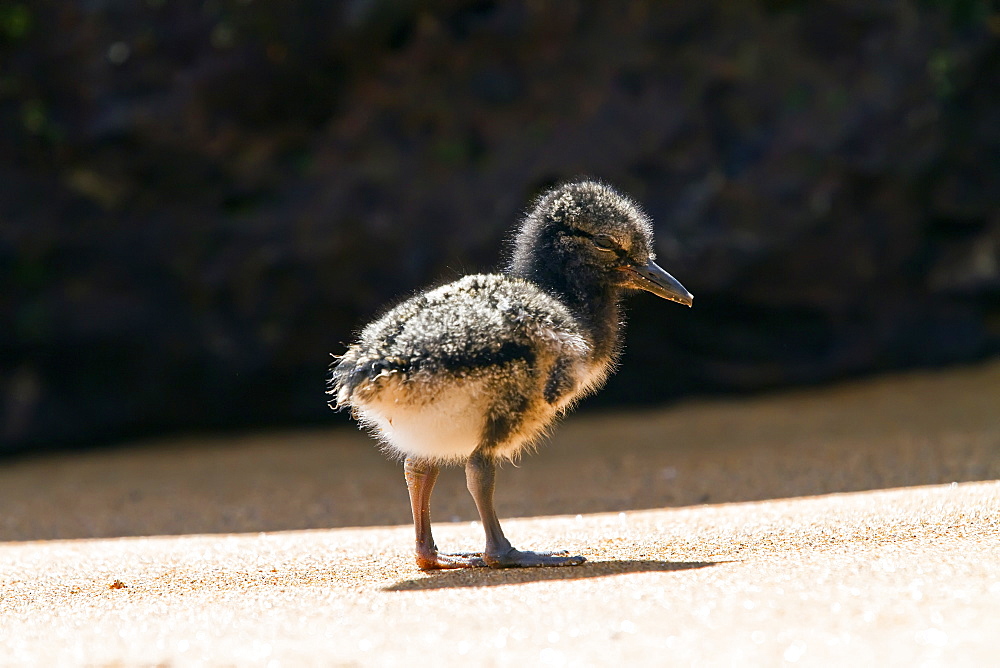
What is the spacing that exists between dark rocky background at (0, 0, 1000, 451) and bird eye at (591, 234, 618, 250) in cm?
311

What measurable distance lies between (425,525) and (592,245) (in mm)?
1562

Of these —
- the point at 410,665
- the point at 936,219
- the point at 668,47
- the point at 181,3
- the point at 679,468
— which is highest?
the point at 181,3

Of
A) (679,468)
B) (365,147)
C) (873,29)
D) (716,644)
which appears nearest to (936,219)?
(873,29)

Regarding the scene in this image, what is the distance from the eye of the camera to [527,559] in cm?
471

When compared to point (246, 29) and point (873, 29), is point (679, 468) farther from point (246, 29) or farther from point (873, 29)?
point (246, 29)

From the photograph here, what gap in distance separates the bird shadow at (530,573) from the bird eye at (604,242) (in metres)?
1.54

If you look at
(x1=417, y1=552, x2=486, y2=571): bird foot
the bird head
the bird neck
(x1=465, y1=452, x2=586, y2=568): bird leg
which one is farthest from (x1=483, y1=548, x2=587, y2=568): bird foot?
the bird head

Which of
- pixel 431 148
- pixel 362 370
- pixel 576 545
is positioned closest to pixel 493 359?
pixel 362 370

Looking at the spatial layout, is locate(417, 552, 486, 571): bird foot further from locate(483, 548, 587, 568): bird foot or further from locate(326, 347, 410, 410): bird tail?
locate(326, 347, 410, 410): bird tail

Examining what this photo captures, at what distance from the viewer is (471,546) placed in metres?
5.43

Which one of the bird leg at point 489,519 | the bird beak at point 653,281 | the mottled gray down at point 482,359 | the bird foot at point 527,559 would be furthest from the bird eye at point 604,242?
the bird foot at point 527,559

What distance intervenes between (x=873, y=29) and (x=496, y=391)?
5597 mm

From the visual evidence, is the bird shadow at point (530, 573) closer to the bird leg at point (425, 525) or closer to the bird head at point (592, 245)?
the bird leg at point (425, 525)

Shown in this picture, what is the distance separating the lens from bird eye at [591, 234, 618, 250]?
5391mm
